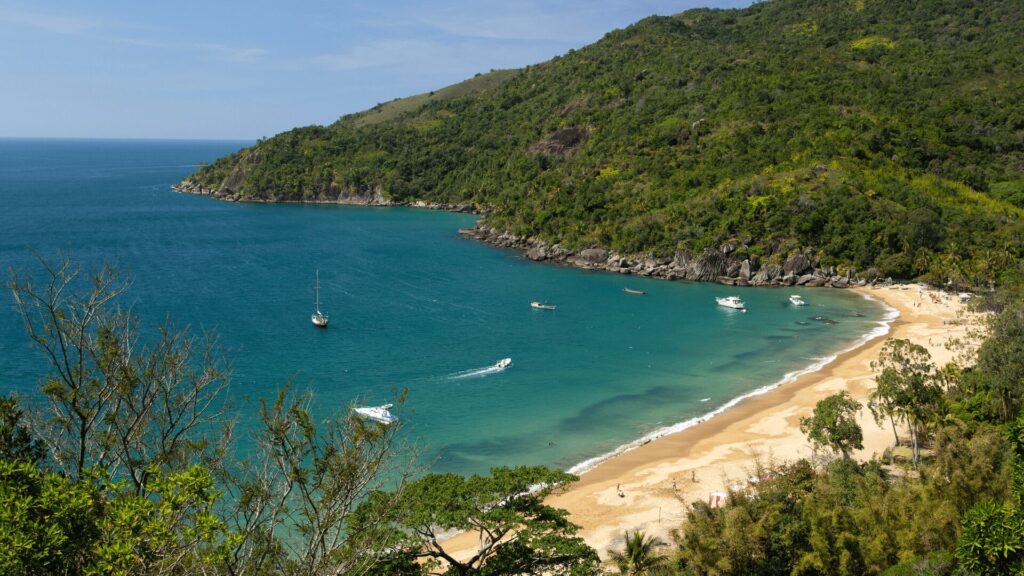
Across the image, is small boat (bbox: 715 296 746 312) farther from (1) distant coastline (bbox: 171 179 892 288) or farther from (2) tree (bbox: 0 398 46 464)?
(2) tree (bbox: 0 398 46 464)

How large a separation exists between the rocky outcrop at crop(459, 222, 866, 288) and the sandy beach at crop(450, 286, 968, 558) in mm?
28448

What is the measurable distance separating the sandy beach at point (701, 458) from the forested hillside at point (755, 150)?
3509cm

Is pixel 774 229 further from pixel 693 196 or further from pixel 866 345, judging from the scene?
pixel 866 345

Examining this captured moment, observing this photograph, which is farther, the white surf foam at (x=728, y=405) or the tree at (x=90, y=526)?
the white surf foam at (x=728, y=405)

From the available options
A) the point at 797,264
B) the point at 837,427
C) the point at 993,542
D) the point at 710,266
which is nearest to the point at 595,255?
the point at 710,266

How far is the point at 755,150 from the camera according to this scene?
329ft

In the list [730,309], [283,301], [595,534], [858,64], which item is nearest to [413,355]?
[283,301]

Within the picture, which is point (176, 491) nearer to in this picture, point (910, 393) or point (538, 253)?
point (910, 393)

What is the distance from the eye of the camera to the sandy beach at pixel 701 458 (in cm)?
2944

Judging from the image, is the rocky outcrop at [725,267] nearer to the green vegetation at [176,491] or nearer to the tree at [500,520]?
the tree at [500,520]

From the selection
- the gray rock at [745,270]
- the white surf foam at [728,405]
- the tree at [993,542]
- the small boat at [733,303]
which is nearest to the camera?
the tree at [993,542]

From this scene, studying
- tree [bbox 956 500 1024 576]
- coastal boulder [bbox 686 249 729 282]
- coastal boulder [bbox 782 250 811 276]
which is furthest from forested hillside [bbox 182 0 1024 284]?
tree [bbox 956 500 1024 576]

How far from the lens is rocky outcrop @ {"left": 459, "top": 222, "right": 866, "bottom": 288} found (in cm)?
8088

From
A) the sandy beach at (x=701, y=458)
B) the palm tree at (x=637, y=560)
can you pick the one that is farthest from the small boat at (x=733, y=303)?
the palm tree at (x=637, y=560)
